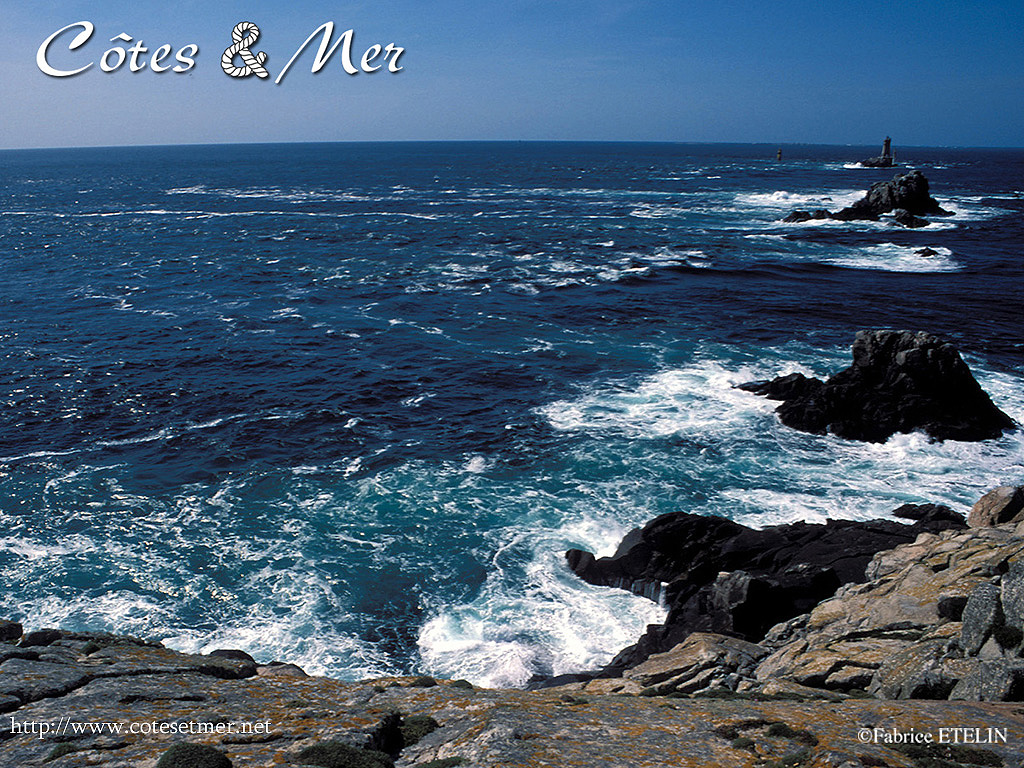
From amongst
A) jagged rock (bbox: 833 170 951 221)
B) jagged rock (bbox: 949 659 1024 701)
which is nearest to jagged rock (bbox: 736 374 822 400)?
jagged rock (bbox: 949 659 1024 701)

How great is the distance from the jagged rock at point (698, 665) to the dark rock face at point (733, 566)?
3.15 m

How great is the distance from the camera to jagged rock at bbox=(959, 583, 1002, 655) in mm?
15102

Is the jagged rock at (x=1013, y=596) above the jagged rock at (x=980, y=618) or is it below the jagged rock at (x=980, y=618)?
above

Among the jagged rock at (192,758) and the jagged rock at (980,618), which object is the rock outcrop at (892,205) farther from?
the jagged rock at (192,758)

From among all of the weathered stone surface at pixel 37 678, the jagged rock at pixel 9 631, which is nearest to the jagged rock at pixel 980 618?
the weathered stone surface at pixel 37 678

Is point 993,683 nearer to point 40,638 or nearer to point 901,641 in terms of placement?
point 901,641

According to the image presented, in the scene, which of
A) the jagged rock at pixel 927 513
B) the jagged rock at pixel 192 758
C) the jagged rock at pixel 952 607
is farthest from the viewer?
the jagged rock at pixel 927 513

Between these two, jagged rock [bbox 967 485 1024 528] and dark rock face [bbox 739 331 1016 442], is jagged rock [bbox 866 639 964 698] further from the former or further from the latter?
dark rock face [bbox 739 331 1016 442]

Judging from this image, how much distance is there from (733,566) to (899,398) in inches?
814

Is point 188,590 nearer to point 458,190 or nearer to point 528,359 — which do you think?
point 528,359

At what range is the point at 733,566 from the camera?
27734 mm

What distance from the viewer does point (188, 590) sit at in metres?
27.9

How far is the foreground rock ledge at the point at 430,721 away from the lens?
1179cm

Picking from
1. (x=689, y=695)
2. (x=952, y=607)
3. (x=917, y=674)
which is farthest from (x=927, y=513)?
(x=689, y=695)
